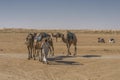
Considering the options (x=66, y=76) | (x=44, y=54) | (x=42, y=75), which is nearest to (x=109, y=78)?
(x=66, y=76)

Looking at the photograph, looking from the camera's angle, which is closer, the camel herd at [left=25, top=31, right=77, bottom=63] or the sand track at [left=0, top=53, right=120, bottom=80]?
the sand track at [left=0, top=53, right=120, bottom=80]

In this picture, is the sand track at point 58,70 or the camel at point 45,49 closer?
the sand track at point 58,70

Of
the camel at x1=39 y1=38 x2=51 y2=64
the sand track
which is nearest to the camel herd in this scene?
the camel at x1=39 y1=38 x2=51 y2=64

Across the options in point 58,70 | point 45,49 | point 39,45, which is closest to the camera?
point 58,70

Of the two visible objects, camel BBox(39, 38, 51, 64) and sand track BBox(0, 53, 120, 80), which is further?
camel BBox(39, 38, 51, 64)

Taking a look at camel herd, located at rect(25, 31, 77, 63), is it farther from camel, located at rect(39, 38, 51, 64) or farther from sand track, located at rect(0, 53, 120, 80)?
sand track, located at rect(0, 53, 120, 80)

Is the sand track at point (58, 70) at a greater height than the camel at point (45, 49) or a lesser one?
lesser

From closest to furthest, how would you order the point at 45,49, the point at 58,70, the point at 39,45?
the point at 58,70 < the point at 45,49 < the point at 39,45

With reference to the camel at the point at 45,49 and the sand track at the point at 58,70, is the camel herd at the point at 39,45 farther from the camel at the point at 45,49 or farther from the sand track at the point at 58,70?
the sand track at the point at 58,70

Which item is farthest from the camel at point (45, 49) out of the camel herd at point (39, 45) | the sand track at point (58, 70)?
the sand track at point (58, 70)

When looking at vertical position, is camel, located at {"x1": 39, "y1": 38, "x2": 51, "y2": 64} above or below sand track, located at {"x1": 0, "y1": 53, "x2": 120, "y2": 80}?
above

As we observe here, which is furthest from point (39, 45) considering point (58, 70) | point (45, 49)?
point (58, 70)

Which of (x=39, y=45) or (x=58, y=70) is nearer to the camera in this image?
(x=58, y=70)

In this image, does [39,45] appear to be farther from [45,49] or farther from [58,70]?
[58,70]
